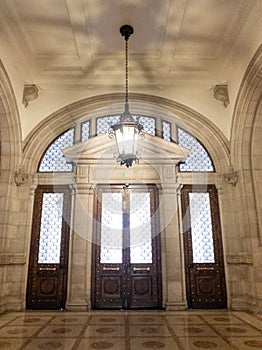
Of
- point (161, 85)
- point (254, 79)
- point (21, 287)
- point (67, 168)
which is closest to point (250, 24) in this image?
point (254, 79)

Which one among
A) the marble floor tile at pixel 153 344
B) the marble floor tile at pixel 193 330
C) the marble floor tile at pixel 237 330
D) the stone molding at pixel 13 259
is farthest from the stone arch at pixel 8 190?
the marble floor tile at pixel 237 330

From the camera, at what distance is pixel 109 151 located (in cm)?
588

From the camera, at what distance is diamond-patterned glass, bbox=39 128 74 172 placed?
236 inches

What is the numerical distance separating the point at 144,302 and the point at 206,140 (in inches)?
131

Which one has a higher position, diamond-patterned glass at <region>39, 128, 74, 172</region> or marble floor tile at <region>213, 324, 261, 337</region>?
diamond-patterned glass at <region>39, 128, 74, 172</region>

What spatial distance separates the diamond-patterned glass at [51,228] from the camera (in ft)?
18.2

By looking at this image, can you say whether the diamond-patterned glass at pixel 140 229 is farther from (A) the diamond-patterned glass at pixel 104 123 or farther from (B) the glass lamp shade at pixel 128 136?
(B) the glass lamp shade at pixel 128 136

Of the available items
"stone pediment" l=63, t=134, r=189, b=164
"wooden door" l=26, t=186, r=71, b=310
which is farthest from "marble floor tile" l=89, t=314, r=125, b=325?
"stone pediment" l=63, t=134, r=189, b=164

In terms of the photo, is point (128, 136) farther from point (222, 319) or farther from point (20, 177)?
point (222, 319)

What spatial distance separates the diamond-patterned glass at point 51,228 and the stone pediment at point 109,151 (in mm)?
856

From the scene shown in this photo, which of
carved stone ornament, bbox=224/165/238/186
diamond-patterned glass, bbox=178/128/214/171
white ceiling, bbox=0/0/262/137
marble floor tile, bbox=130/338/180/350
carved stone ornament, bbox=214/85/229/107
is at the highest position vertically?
white ceiling, bbox=0/0/262/137

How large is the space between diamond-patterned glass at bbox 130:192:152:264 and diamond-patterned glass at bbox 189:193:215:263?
0.84 metres

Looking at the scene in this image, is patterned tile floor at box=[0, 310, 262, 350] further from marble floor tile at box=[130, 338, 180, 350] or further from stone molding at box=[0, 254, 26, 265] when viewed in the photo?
stone molding at box=[0, 254, 26, 265]

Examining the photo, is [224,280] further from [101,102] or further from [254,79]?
[101,102]
